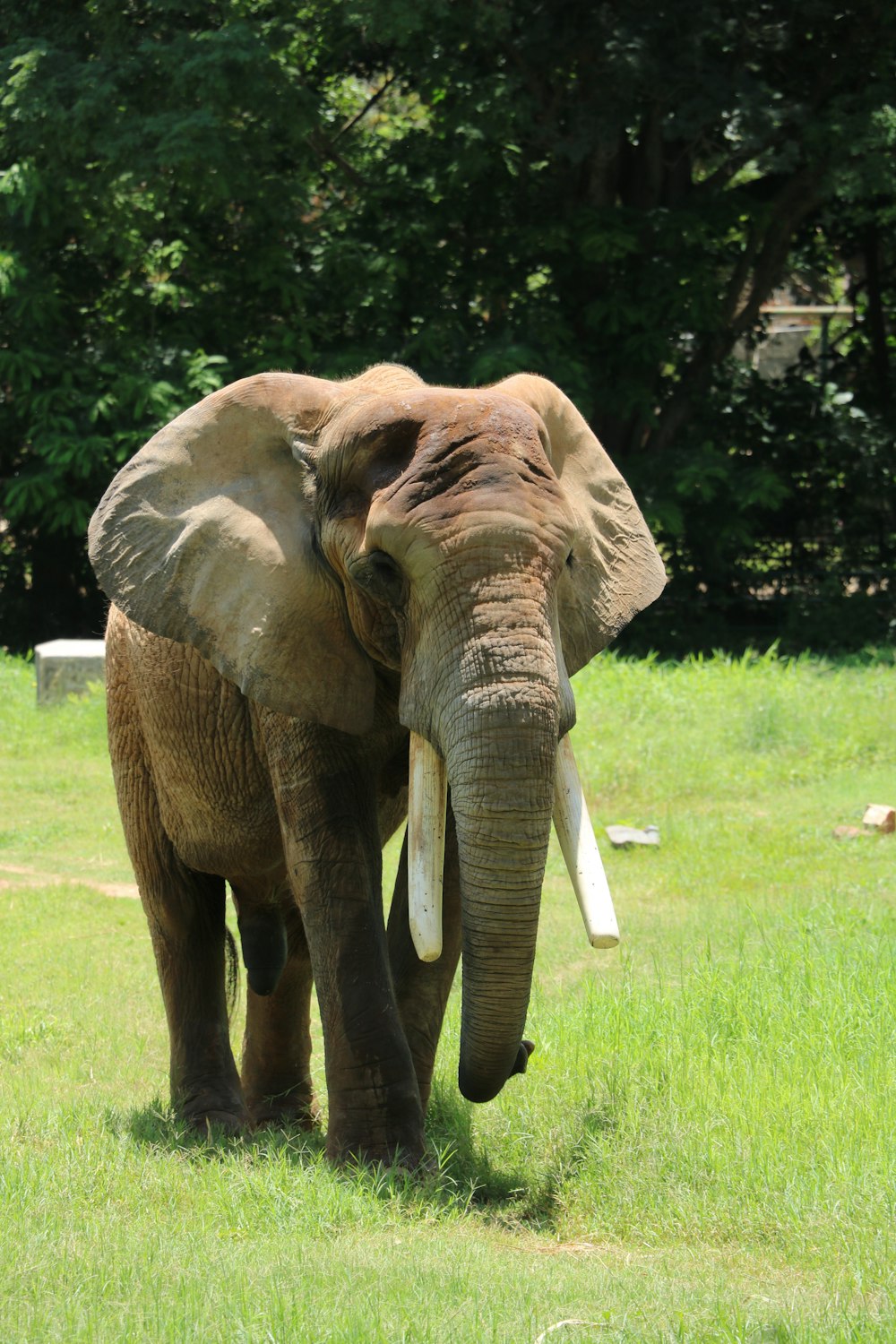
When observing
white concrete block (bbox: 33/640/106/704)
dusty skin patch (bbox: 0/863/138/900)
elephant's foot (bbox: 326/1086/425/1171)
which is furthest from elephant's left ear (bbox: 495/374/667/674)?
white concrete block (bbox: 33/640/106/704)

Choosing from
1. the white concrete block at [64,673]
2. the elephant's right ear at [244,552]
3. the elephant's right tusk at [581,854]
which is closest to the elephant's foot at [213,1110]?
the elephant's right ear at [244,552]

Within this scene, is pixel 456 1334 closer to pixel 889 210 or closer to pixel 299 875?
pixel 299 875

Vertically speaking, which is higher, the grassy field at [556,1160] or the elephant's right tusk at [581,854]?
the elephant's right tusk at [581,854]

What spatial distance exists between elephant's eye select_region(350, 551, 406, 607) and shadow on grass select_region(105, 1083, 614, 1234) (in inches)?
60.4

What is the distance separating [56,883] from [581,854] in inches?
244

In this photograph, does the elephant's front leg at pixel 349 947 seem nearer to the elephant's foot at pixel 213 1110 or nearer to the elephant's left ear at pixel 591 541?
the elephant's left ear at pixel 591 541

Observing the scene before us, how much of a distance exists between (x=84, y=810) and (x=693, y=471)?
8130 millimetres

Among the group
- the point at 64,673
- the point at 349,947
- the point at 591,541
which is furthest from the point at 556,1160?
the point at 64,673

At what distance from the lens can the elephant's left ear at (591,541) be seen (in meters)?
5.14

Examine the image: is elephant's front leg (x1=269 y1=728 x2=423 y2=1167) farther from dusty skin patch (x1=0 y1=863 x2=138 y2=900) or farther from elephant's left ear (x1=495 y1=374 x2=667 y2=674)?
dusty skin patch (x1=0 y1=863 x2=138 y2=900)

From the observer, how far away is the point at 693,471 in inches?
703

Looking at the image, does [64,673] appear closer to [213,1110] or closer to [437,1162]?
[213,1110]

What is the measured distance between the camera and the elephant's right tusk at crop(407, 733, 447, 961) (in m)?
4.47

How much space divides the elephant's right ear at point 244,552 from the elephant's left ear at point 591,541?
1.99 feet
